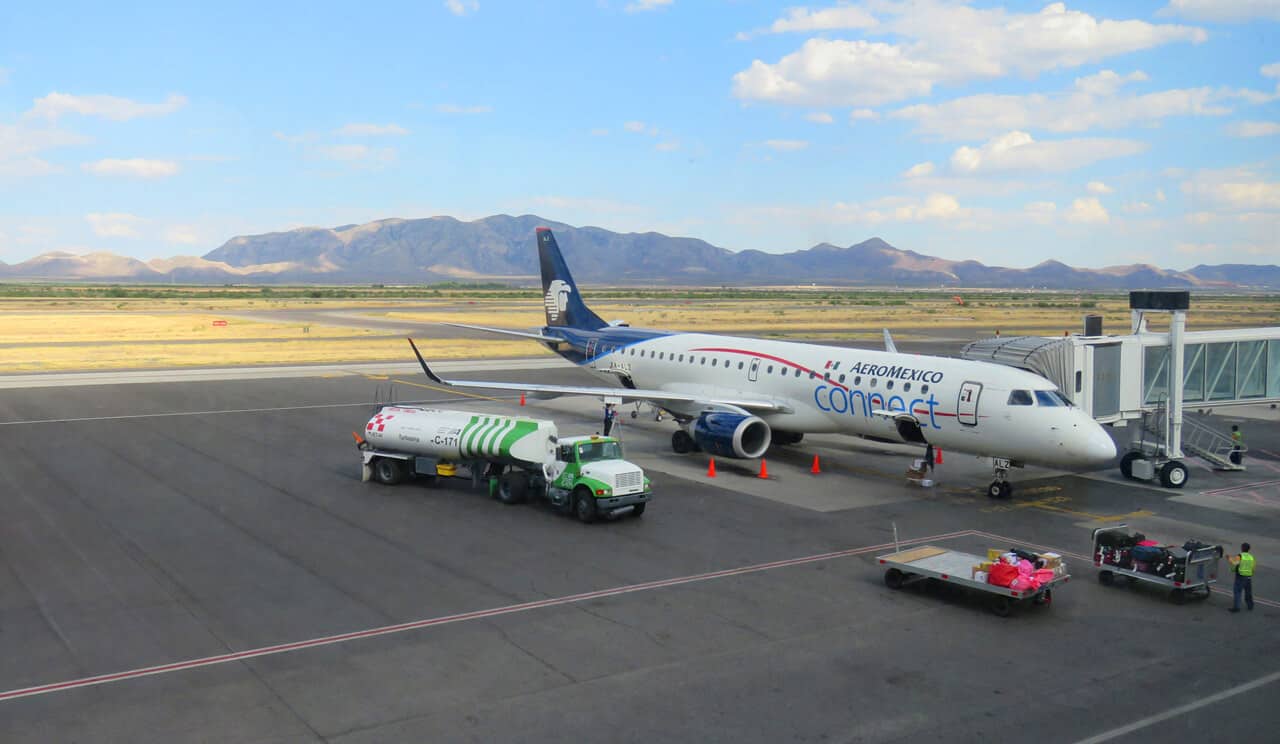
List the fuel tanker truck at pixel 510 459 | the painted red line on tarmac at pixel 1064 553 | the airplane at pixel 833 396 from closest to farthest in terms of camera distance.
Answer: the painted red line on tarmac at pixel 1064 553 < the fuel tanker truck at pixel 510 459 < the airplane at pixel 833 396

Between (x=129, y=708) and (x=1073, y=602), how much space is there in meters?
16.9

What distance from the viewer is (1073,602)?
762 inches

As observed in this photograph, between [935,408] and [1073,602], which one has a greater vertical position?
[935,408]

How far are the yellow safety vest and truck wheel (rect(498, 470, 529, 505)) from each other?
55.8ft

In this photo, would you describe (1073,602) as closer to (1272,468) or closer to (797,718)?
(797,718)

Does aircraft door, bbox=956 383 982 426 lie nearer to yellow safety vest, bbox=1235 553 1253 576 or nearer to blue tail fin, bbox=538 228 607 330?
yellow safety vest, bbox=1235 553 1253 576

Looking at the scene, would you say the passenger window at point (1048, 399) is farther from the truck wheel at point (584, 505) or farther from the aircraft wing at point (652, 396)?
the truck wheel at point (584, 505)

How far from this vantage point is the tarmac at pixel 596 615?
13820mm

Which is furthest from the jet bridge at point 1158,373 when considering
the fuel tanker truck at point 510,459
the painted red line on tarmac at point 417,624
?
the fuel tanker truck at point 510,459

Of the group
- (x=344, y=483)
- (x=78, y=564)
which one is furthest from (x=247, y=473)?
(x=78, y=564)

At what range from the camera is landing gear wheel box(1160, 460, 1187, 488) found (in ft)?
99.3

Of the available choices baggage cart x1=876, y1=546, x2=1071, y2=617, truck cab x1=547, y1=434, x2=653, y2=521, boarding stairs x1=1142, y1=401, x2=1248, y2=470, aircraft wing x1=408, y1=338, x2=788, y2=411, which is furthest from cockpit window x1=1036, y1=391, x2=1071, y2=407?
truck cab x1=547, y1=434, x2=653, y2=521

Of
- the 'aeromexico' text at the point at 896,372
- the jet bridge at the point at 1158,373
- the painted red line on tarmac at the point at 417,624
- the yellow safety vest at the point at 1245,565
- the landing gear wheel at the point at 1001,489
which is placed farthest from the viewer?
the jet bridge at the point at 1158,373

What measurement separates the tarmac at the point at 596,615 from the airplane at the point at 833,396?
167cm
